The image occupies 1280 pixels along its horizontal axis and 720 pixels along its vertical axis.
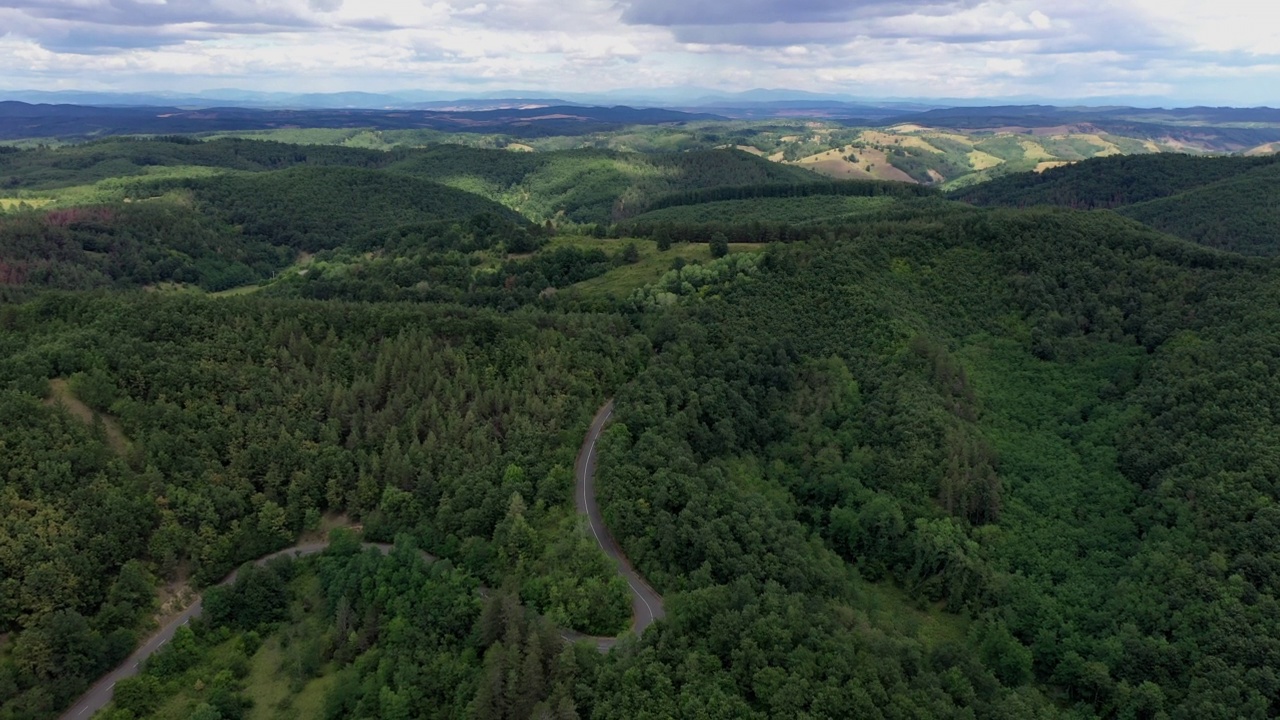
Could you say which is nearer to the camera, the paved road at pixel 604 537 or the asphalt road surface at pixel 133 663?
the asphalt road surface at pixel 133 663

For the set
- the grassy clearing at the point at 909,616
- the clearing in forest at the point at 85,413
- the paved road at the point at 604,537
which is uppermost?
the clearing in forest at the point at 85,413

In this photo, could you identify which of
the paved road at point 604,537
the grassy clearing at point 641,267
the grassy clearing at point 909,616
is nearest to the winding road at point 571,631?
the paved road at point 604,537

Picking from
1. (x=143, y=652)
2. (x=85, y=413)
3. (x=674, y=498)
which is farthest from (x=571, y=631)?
(x=85, y=413)

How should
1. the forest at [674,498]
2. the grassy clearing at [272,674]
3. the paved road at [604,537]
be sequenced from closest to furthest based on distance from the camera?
the forest at [674,498] → the grassy clearing at [272,674] → the paved road at [604,537]

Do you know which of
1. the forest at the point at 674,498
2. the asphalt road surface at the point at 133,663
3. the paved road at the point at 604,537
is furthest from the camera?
the paved road at the point at 604,537

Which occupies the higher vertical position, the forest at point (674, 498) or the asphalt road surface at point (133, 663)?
the forest at point (674, 498)

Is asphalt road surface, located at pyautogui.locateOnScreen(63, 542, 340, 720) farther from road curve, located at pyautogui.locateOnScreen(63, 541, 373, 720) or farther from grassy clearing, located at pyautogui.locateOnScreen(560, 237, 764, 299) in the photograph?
grassy clearing, located at pyautogui.locateOnScreen(560, 237, 764, 299)

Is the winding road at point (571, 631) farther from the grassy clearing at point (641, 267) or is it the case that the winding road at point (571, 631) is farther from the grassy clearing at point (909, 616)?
the grassy clearing at point (641, 267)
